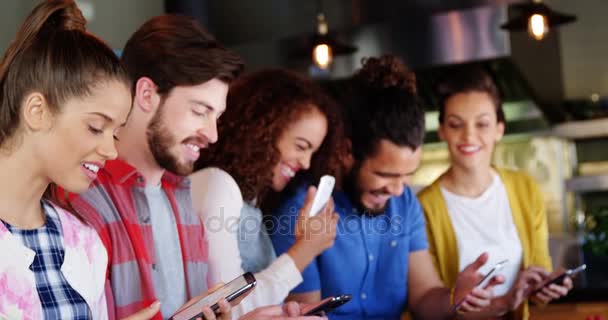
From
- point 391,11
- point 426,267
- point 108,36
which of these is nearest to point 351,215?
point 426,267

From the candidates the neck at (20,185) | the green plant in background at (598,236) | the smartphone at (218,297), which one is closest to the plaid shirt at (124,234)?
the smartphone at (218,297)

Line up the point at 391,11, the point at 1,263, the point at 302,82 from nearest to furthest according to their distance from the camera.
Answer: the point at 1,263
the point at 302,82
the point at 391,11

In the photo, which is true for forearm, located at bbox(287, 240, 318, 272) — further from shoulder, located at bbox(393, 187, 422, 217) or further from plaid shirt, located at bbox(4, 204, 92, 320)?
plaid shirt, located at bbox(4, 204, 92, 320)

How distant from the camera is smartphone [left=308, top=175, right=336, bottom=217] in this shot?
2.35 meters

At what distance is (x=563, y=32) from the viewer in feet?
22.0

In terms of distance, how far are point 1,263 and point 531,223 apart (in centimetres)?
219

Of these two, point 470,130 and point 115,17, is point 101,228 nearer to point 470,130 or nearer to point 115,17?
point 470,130

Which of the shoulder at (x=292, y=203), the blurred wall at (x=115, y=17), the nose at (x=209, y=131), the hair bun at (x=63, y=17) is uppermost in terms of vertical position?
the blurred wall at (x=115, y=17)

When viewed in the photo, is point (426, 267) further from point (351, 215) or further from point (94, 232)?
point (94, 232)

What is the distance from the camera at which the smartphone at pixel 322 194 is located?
235 cm

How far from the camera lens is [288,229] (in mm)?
2594

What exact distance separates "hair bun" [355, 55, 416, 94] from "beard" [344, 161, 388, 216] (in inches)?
10.8

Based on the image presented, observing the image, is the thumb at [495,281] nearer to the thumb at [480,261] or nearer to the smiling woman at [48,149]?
the thumb at [480,261]

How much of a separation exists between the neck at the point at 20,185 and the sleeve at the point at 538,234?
2.10 m
